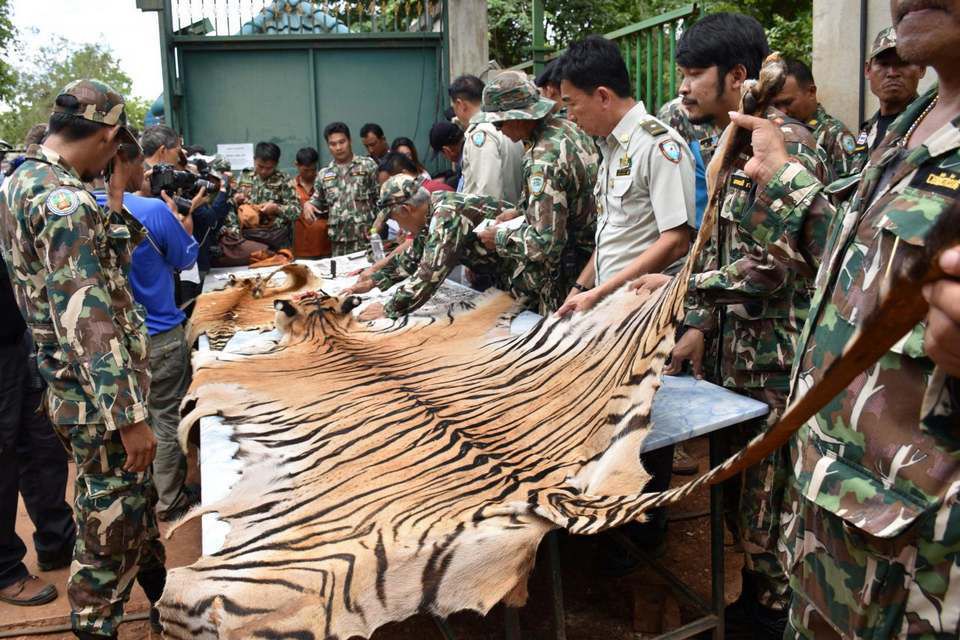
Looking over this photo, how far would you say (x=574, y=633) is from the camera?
2785 millimetres

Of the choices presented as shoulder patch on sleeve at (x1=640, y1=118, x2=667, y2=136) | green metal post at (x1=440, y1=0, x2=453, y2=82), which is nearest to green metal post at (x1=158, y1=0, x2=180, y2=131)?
green metal post at (x1=440, y1=0, x2=453, y2=82)

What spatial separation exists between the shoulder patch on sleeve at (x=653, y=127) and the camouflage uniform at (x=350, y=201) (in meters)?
4.21

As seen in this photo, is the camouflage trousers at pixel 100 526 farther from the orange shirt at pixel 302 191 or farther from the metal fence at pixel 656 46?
the orange shirt at pixel 302 191

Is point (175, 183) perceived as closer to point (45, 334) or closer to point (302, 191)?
point (45, 334)

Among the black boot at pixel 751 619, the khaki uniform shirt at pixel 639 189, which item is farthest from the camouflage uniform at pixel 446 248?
the black boot at pixel 751 619

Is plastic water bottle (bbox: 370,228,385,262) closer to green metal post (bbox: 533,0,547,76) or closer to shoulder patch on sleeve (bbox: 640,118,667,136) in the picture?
shoulder patch on sleeve (bbox: 640,118,667,136)

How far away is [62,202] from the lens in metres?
2.22

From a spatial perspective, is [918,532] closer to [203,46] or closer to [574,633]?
[574,633]

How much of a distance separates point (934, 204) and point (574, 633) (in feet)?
7.12

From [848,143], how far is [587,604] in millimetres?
2657

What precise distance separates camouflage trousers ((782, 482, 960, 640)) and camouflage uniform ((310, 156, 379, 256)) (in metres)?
5.64

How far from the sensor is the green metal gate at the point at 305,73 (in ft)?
26.2

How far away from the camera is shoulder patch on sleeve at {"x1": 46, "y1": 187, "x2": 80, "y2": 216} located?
2213 mm

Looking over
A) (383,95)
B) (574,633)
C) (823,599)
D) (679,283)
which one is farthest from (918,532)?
(383,95)
